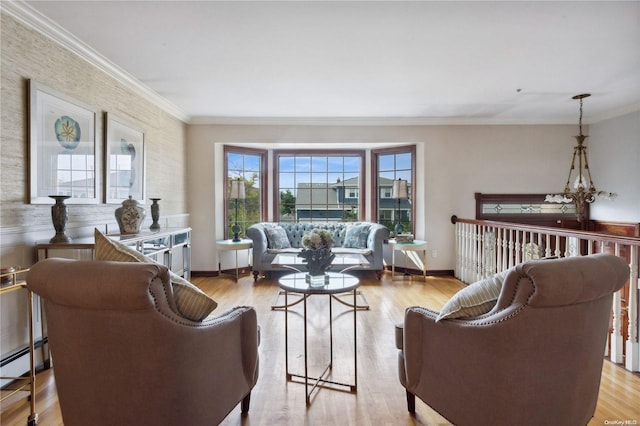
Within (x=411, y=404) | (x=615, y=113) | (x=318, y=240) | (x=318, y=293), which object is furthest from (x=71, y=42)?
(x=615, y=113)

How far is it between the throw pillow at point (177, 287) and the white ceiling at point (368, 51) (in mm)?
1856

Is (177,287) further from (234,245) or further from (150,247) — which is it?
(234,245)

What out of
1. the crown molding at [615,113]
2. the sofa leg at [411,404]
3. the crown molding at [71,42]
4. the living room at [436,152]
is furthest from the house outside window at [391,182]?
the sofa leg at [411,404]

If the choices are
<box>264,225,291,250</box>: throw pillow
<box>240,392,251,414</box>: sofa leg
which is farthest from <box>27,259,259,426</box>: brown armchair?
<box>264,225,291,250</box>: throw pillow

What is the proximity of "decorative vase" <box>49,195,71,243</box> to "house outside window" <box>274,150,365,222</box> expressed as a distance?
381cm

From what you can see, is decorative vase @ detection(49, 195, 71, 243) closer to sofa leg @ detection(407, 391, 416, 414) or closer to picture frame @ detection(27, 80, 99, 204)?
picture frame @ detection(27, 80, 99, 204)

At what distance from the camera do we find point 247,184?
5996 mm

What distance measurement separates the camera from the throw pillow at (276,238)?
5344 millimetres

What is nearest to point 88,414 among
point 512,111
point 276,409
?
point 276,409

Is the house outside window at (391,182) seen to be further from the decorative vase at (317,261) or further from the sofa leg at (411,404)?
the sofa leg at (411,404)

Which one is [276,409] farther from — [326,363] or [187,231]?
[187,231]

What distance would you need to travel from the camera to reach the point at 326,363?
2.52 meters

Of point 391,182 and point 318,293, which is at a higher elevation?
point 391,182

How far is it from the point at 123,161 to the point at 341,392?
323cm
